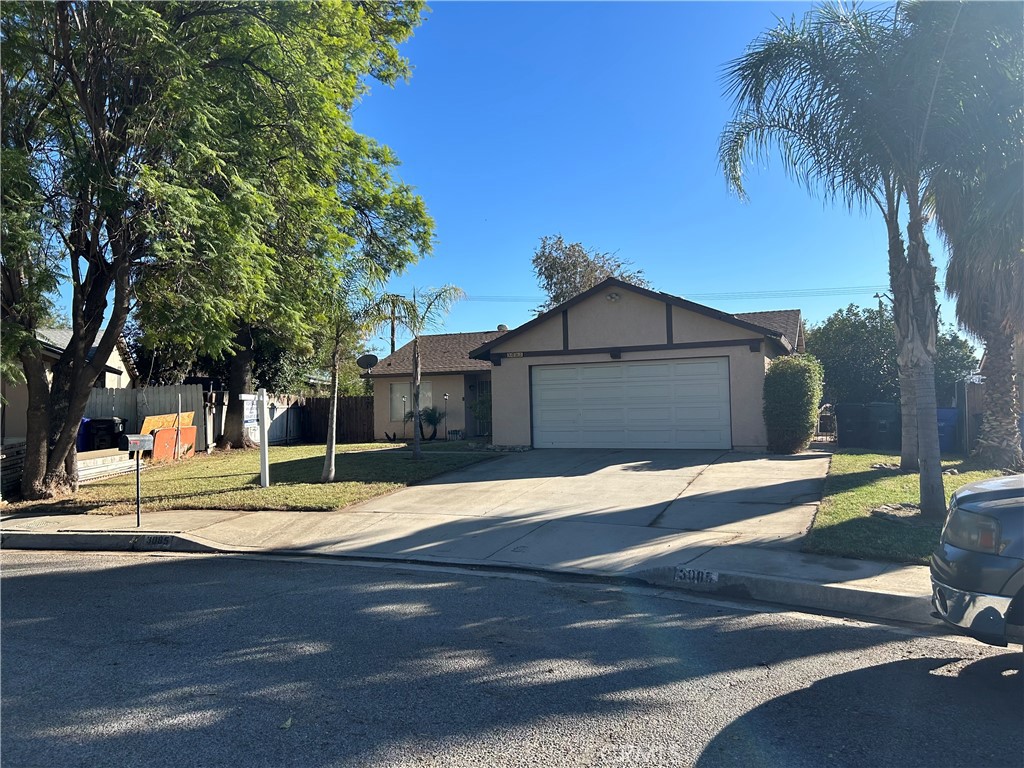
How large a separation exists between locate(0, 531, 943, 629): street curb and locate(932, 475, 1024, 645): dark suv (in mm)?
510

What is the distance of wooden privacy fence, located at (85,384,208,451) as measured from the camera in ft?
66.1

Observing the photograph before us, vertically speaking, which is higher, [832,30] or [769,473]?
[832,30]

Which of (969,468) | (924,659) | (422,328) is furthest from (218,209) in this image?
(969,468)

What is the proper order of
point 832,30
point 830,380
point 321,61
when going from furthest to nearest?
1. point 830,380
2. point 321,61
3. point 832,30

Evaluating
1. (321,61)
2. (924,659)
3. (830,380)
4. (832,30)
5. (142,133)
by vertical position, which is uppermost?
(321,61)

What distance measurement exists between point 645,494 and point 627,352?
257 inches

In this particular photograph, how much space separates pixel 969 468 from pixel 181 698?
13342mm

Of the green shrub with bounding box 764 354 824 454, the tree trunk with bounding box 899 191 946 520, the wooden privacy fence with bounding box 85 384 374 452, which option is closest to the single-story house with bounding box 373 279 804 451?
the green shrub with bounding box 764 354 824 454

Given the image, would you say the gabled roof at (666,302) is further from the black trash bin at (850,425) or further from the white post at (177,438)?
the white post at (177,438)

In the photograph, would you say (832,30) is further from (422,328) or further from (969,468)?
(422,328)

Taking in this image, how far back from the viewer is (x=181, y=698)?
13.7 feet

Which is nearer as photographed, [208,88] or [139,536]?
[139,536]

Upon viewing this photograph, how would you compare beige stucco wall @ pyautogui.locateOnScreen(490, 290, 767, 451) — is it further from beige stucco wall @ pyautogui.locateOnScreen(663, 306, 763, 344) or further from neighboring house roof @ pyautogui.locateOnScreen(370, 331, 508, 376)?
neighboring house roof @ pyautogui.locateOnScreen(370, 331, 508, 376)

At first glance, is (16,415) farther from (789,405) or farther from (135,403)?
(789,405)
